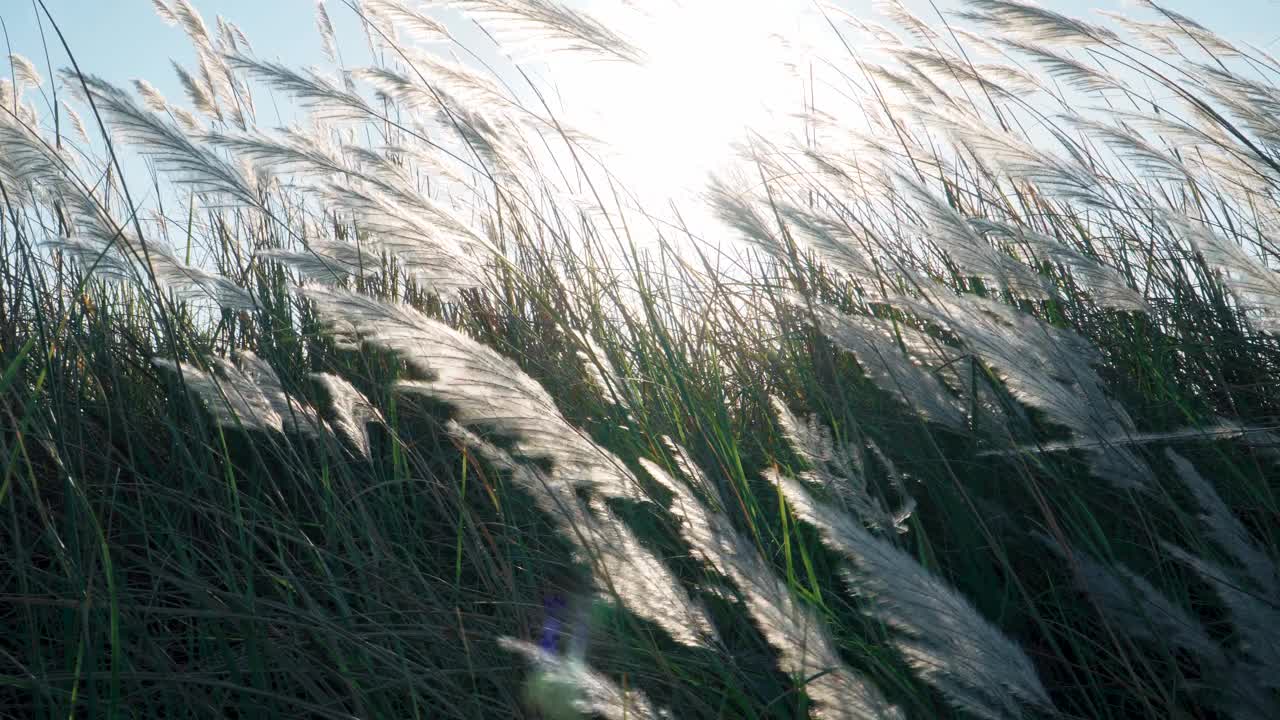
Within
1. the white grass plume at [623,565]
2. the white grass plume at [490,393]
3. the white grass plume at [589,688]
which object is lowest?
the white grass plume at [589,688]

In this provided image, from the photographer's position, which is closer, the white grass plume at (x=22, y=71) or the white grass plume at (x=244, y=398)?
the white grass plume at (x=244, y=398)

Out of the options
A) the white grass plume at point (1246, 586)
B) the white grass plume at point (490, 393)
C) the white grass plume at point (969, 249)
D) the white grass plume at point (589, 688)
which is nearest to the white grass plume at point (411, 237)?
the white grass plume at point (490, 393)

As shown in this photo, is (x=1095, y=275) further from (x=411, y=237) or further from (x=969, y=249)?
(x=411, y=237)

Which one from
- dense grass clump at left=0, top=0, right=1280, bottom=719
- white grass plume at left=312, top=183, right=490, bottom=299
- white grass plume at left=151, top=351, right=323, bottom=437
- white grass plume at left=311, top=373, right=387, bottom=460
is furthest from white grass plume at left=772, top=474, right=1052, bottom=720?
white grass plume at left=312, top=183, right=490, bottom=299

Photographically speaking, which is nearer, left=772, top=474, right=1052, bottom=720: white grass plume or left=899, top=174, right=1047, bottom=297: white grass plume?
left=772, top=474, right=1052, bottom=720: white grass plume

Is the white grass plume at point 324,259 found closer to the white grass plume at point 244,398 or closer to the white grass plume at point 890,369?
the white grass plume at point 244,398

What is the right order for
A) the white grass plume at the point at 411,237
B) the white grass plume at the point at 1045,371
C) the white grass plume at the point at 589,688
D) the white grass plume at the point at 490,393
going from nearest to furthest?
the white grass plume at the point at 589,688 < the white grass plume at the point at 490,393 < the white grass plume at the point at 1045,371 < the white grass plume at the point at 411,237

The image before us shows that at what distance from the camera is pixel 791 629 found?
0.90 metres

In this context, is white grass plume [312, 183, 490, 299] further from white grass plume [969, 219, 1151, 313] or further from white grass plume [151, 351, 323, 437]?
white grass plume [969, 219, 1151, 313]

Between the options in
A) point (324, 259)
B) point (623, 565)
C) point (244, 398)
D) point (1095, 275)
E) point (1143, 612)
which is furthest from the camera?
point (324, 259)

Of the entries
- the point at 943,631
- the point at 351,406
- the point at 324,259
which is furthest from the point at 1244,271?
the point at 324,259

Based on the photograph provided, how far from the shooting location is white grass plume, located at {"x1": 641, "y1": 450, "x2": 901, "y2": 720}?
0.85 metres

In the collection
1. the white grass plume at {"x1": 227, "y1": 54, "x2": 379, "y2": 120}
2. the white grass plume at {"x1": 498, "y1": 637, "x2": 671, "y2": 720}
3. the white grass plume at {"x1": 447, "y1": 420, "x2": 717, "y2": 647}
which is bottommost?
the white grass plume at {"x1": 498, "y1": 637, "x2": 671, "y2": 720}

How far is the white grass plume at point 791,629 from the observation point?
2.80ft
